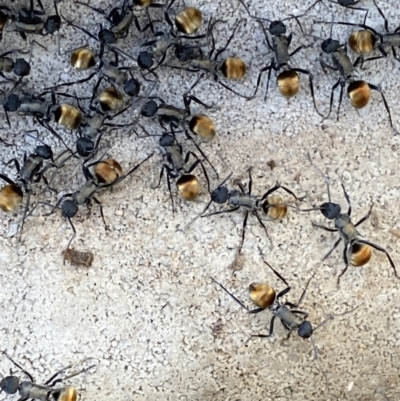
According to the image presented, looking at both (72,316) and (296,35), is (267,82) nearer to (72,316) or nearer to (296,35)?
(296,35)

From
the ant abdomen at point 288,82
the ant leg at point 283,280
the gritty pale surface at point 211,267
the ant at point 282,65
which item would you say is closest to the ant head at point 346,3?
the gritty pale surface at point 211,267

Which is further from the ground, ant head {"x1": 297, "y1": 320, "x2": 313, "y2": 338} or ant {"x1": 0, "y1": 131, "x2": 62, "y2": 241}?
ant {"x1": 0, "y1": 131, "x2": 62, "y2": 241}

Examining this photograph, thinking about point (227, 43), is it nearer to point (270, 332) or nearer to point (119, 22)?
point (119, 22)

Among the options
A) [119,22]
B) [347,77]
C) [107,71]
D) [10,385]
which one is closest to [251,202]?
[347,77]

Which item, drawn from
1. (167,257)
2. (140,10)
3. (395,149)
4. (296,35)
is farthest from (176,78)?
(395,149)

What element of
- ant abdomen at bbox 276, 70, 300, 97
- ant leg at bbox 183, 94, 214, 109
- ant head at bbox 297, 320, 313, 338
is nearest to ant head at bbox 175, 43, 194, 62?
ant leg at bbox 183, 94, 214, 109

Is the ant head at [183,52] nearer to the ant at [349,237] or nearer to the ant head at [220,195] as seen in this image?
the ant head at [220,195]

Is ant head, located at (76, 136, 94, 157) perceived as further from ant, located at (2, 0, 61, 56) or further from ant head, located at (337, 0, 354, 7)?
ant head, located at (337, 0, 354, 7)
